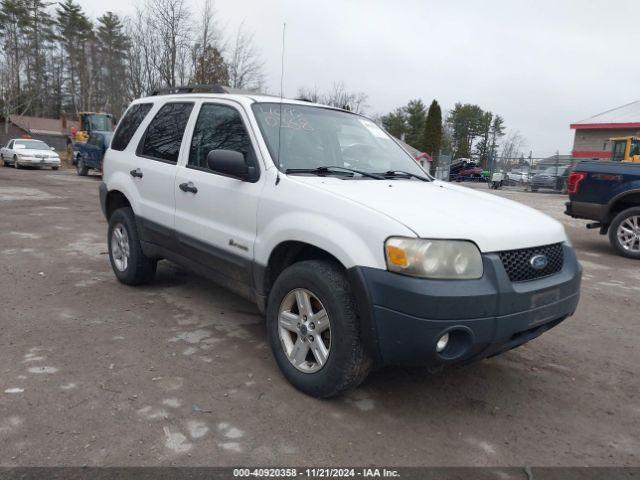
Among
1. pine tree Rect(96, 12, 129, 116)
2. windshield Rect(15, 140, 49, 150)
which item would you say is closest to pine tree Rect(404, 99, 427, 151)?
pine tree Rect(96, 12, 129, 116)

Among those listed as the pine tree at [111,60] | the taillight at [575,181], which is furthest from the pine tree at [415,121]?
the taillight at [575,181]

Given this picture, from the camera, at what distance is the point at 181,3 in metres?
22.1

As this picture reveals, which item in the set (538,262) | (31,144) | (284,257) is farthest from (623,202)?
(31,144)

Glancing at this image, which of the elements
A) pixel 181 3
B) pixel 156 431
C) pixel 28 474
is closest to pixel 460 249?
pixel 156 431

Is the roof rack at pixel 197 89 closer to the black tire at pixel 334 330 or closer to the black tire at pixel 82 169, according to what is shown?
the black tire at pixel 334 330

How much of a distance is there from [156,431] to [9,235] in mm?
6320

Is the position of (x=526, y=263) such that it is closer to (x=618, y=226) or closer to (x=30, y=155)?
(x=618, y=226)

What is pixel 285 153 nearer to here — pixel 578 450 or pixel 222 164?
pixel 222 164

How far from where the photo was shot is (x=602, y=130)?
2983cm

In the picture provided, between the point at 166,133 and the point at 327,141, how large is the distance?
160 centimetres

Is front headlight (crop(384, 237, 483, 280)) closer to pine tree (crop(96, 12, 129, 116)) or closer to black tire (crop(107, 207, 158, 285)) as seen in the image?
black tire (crop(107, 207, 158, 285))

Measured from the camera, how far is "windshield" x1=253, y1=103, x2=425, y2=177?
3.51 metres

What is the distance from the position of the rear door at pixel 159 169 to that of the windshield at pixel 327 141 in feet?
3.28

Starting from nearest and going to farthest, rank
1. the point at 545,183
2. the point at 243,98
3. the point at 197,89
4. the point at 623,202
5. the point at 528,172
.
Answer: the point at 243,98
the point at 197,89
the point at 623,202
the point at 545,183
the point at 528,172
